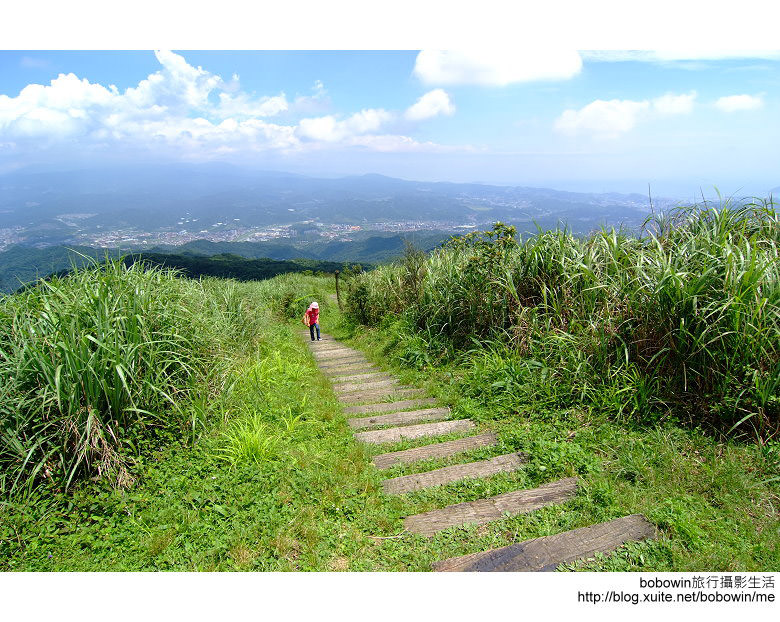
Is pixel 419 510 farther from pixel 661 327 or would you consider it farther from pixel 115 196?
pixel 115 196

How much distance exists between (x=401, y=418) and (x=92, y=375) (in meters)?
2.65

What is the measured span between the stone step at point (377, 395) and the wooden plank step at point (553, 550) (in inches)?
101

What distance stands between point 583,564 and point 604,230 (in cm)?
403

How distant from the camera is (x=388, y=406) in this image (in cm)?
438

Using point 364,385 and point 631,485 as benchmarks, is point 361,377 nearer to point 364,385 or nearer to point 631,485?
point 364,385

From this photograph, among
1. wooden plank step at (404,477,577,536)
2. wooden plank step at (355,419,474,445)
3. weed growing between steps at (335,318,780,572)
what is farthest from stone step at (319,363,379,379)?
wooden plank step at (404,477,577,536)

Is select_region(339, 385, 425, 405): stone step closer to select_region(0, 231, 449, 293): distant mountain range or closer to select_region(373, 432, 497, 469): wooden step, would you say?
select_region(373, 432, 497, 469): wooden step

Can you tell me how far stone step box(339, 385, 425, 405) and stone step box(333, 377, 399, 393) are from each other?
140mm

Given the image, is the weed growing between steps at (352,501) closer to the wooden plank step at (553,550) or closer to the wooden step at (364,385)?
the wooden plank step at (553,550)

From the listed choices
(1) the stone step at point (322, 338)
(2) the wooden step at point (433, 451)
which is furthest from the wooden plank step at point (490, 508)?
(1) the stone step at point (322, 338)

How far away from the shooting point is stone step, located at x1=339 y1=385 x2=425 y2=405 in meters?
4.64

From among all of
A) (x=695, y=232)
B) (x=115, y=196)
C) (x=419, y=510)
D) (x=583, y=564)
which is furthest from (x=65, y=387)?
(x=115, y=196)

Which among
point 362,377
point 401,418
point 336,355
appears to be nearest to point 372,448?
point 401,418

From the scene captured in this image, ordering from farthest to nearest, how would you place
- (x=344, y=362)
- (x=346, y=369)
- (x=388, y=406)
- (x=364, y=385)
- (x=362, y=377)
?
(x=344, y=362) < (x=346, y=369) < (x=362, y=377) < (x=364, y=385) < (x=388, y=406)
